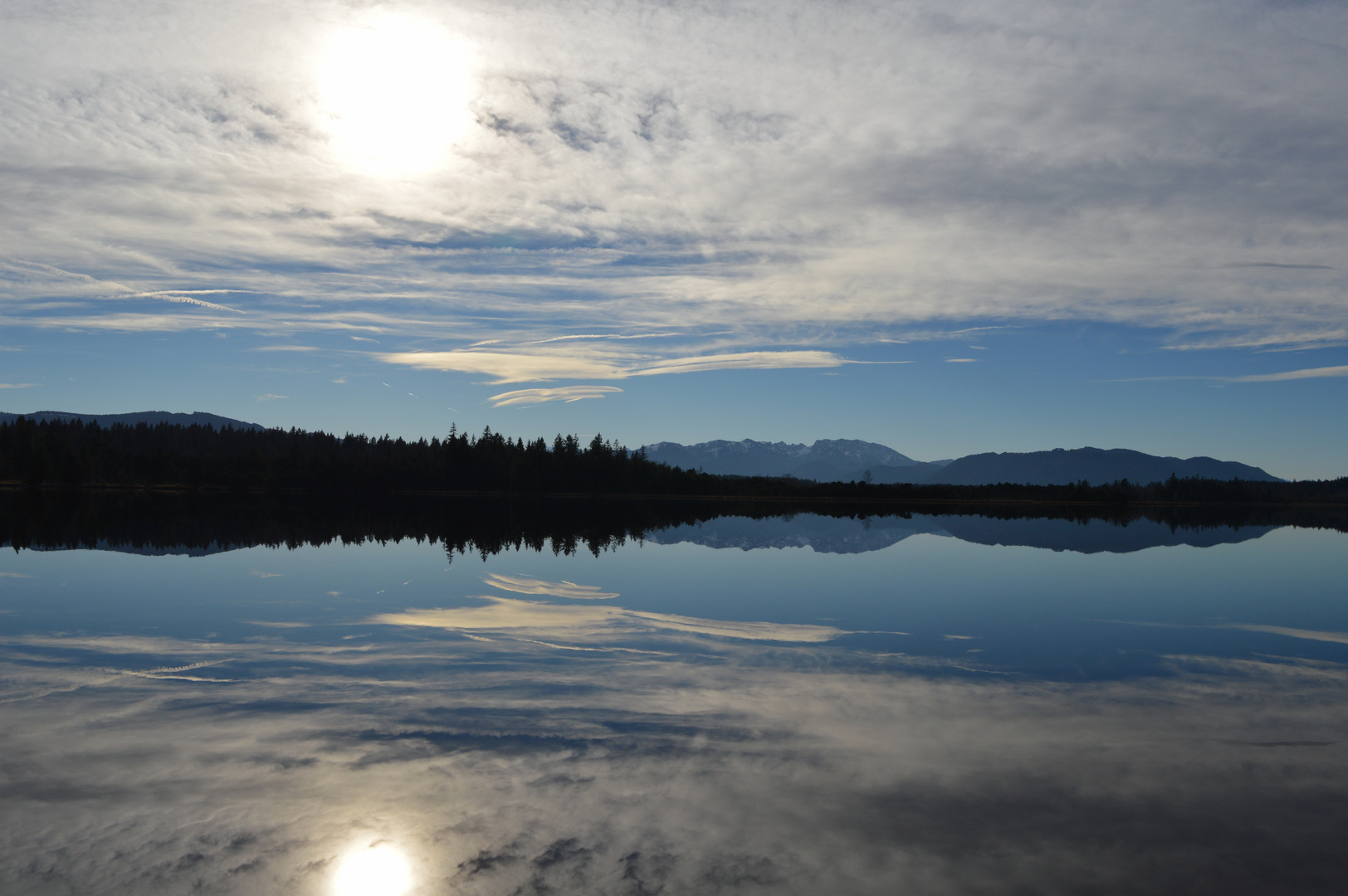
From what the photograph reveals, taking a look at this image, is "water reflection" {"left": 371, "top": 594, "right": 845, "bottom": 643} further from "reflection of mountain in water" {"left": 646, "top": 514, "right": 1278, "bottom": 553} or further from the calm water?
"reflection of mountain in water" {"left": 646, "top": 514, "right": 1278, "bottom": 553}

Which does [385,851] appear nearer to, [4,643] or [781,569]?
[4,643]

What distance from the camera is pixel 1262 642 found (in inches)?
1000

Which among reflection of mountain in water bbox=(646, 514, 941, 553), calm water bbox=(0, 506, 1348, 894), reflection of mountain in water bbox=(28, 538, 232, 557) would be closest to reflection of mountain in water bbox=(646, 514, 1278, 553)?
reflection of mountain in water bbox=(646, 514, 941, 553)

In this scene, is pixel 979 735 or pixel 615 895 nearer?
pixel 615 895

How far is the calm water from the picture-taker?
9.65 m

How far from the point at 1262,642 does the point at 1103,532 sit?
7309 centimetres

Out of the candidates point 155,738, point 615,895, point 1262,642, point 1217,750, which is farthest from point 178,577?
point 1262,642

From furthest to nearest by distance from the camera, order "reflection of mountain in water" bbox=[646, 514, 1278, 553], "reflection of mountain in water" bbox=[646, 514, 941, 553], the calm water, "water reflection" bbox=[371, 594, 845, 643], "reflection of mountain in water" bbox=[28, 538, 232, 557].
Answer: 1. "reflection of mountain in water" bbox=[646, 514, 1278, 553]
2. "reflection of mountain in water" bbox=[646, 514, 941, 553]
3. "reflection of mountain in water" bbox=[28, 538, 232, 557]
4. "water reflection" bbox=[371, 594, 845, 643]
5. the calm water

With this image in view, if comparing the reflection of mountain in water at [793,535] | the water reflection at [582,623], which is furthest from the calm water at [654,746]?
the reflection of mountain in water at [793,535]

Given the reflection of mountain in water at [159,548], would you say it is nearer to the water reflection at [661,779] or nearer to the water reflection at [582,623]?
the water reflection at [582,623]

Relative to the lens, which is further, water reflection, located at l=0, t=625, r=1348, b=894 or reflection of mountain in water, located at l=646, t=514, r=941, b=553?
reflection of mountain in water, located at l=646, t=514, r=941, b=553

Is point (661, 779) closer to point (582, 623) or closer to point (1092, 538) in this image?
point (582, 623)

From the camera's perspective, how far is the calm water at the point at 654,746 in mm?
9648

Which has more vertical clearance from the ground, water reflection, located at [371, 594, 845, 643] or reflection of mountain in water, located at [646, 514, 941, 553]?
reflection of mountain in water, located at [646, 514, 941, 553]
